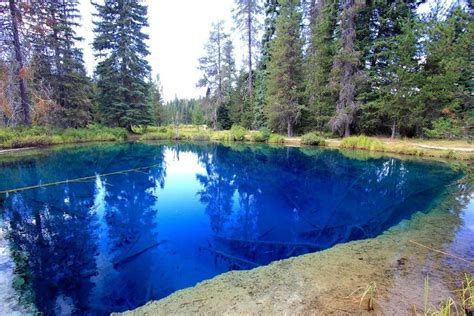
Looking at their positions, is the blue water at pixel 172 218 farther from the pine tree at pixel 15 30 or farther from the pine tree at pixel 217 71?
the pine tree at pixel 217 71

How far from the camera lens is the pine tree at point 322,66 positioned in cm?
1733

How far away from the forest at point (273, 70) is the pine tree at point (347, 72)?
67 mm

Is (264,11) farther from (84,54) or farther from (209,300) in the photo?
(209,300)

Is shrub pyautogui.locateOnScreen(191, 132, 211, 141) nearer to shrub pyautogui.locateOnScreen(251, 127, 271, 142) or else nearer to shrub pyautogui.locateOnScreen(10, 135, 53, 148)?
shrub pyautogui.locateOnScreen(251, 127, 271, 142)

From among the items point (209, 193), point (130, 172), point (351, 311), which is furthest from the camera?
point (130, 172)

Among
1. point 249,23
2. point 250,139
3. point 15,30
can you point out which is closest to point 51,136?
point 15,30

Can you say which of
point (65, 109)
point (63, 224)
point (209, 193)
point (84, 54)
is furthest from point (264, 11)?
point (63, 224)

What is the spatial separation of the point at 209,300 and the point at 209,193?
204 inches

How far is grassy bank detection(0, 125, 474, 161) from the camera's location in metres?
12.1

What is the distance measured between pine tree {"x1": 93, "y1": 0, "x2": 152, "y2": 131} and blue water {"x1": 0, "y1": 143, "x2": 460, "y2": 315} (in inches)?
449

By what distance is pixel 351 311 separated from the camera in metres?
2.29

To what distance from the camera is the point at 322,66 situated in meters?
18.2

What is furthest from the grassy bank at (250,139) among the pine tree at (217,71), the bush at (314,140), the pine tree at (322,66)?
the pine tree at (217,71)

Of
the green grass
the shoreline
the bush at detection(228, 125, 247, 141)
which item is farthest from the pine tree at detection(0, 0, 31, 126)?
the bush at detection(228, 125, 247, 141)
